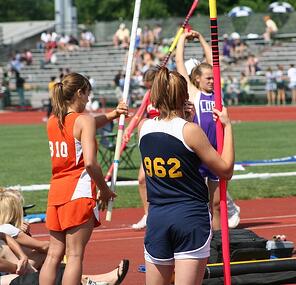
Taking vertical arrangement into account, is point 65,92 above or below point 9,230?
above

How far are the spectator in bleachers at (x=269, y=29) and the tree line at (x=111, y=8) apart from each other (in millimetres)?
9647

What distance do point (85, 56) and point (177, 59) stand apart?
4373 centimetres

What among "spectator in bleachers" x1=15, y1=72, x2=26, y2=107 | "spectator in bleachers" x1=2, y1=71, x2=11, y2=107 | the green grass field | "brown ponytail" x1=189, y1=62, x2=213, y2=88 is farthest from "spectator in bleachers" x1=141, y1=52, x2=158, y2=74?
"brown ponytail" x1=189, y1=62, x2=213, y2=88

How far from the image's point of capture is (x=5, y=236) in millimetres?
8297

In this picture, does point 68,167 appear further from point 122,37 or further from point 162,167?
point 122,37

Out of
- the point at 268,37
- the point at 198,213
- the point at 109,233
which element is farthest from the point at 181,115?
the point at 268,37

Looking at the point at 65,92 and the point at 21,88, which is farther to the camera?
the point at 21,88

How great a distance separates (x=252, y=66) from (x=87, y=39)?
1162cm

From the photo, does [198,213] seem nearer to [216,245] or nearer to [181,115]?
[181,115]

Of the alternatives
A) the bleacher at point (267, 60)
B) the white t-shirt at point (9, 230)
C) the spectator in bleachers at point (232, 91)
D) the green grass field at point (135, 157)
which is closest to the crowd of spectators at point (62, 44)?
the bleacher at point (267, 60)

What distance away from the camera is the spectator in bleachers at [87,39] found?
2169 inches

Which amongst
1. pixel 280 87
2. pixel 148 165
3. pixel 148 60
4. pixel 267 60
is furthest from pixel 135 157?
pixel 267 60

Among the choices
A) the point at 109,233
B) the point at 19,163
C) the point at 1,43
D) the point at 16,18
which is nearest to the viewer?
the point at 109,233

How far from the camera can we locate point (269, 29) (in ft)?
165
